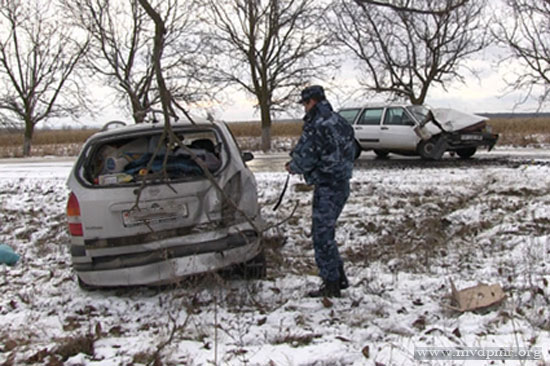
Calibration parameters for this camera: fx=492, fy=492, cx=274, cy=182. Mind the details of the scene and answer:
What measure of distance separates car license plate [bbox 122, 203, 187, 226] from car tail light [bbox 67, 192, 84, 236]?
0.42m

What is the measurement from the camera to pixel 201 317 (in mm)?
4180

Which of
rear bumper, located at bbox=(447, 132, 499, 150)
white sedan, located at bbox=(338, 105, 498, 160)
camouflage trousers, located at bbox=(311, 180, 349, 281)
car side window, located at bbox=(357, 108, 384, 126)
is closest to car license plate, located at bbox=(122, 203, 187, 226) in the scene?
camouflage trousers, located at bbox=(311, 180, 349, 281)

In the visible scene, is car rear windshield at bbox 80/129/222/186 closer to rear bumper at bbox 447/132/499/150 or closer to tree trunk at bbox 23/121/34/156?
rear bumper at bbox 447/132/499/150

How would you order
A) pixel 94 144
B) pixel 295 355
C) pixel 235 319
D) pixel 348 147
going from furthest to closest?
1. pixel 94 144
2. pixel 348 147
3. pixel 235 319
4. pixel 295 355

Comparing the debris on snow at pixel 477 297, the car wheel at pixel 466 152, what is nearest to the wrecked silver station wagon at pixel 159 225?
the debris on snow at pixel 477 297

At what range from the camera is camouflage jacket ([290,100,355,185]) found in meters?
4.28

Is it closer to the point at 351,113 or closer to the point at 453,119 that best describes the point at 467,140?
the point at 453,119

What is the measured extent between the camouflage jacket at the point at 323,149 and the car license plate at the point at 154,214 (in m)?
1.13

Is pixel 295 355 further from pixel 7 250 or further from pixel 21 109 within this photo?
pixel 21 109

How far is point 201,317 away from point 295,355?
3.51ft

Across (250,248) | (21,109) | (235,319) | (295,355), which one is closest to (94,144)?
(250,248)

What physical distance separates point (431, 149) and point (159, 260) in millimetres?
11622

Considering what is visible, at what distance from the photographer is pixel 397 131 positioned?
597 inches

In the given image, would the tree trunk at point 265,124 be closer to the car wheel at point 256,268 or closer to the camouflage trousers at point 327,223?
the car wheel at point 256,268
